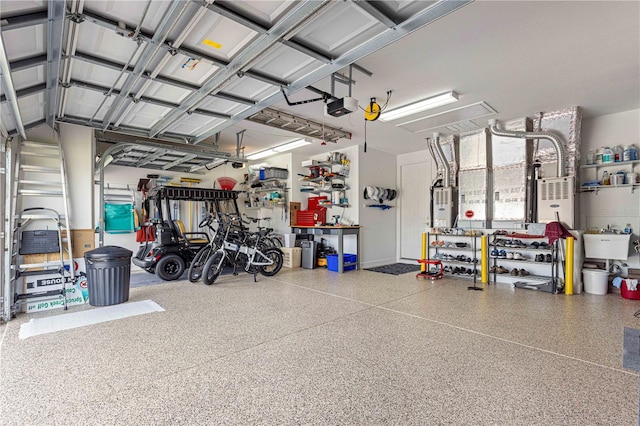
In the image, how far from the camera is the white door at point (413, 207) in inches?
312

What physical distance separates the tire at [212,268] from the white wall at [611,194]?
20.3ft

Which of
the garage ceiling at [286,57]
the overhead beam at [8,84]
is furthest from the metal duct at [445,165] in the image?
the overhead beam at [8,84]

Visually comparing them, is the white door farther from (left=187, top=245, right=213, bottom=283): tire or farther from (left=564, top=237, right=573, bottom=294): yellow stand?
(left=187, top=245, right=213, bottom=283): tire

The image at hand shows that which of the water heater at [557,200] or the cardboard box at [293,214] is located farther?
the cardboard box at [293,214]

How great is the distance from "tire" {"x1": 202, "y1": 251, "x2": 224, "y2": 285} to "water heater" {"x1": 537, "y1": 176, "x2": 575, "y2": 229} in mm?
5421

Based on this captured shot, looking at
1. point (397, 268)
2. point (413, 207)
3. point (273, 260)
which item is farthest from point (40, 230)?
point (413, 207)

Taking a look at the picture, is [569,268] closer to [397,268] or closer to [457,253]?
[457,253]

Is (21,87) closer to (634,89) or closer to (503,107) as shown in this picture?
(503,107)

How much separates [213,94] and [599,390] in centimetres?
407

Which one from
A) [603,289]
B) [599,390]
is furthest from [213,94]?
[603,289]

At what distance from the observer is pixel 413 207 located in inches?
321

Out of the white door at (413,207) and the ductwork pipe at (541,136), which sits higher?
the ductwork pipe at (541,136)

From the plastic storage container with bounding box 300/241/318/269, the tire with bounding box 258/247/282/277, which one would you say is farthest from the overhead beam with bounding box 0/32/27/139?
the plastic storage container with bounding box 300/241/318/269

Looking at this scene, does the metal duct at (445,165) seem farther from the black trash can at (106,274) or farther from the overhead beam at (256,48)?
the black trash can at (106,274)
